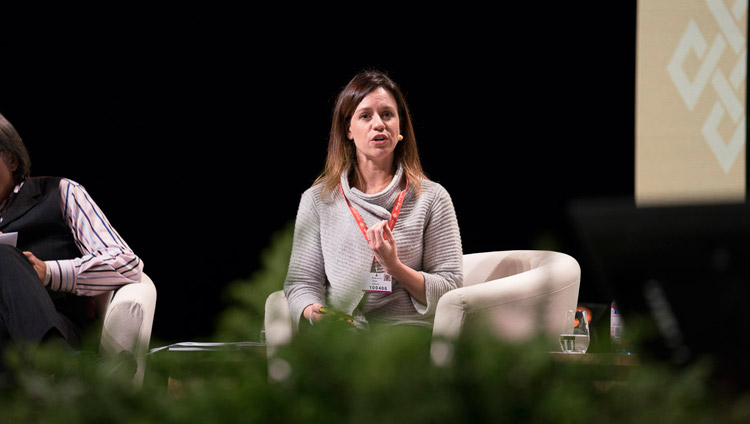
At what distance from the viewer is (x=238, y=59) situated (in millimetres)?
4781

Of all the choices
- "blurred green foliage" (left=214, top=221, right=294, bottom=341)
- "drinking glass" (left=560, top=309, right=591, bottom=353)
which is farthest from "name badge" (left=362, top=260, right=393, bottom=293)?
"blurred green foliage" (left=214, top=221, right=294, bottom=341)

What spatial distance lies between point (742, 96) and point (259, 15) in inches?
109

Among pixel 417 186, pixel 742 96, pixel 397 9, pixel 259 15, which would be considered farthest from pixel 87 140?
pixel 742 96

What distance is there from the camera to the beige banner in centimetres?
431

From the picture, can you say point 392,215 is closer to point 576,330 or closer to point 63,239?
point 576,330

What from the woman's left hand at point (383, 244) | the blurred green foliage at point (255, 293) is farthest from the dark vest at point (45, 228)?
the blurred green foliage at point (255, 293)

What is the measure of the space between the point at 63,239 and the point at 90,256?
179mm

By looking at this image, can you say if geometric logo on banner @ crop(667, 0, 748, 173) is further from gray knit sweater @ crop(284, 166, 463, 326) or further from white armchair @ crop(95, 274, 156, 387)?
white armchair @ crop(95, 274, 156, 387)

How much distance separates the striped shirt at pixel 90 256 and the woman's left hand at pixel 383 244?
31.9 inches

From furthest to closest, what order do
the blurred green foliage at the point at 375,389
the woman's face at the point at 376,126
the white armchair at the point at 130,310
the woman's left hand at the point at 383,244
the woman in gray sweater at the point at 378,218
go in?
1. the woman's face at the point at 376,126
2. the woman in gray sweater at the point at 378,218
3. the woman's left hand at the point at 383,244
4. the white armchair at the point at 130,310
5. the blurred green foliage at the point at 375,389

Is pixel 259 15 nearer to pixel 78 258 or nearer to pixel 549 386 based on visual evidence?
pixel 78 258

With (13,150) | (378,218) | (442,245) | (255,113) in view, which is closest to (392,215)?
(378,218)

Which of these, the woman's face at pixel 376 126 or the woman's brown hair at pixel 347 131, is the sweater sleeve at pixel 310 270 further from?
the woman's face at pixel 376 126

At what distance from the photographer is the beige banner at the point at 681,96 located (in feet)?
14.1
